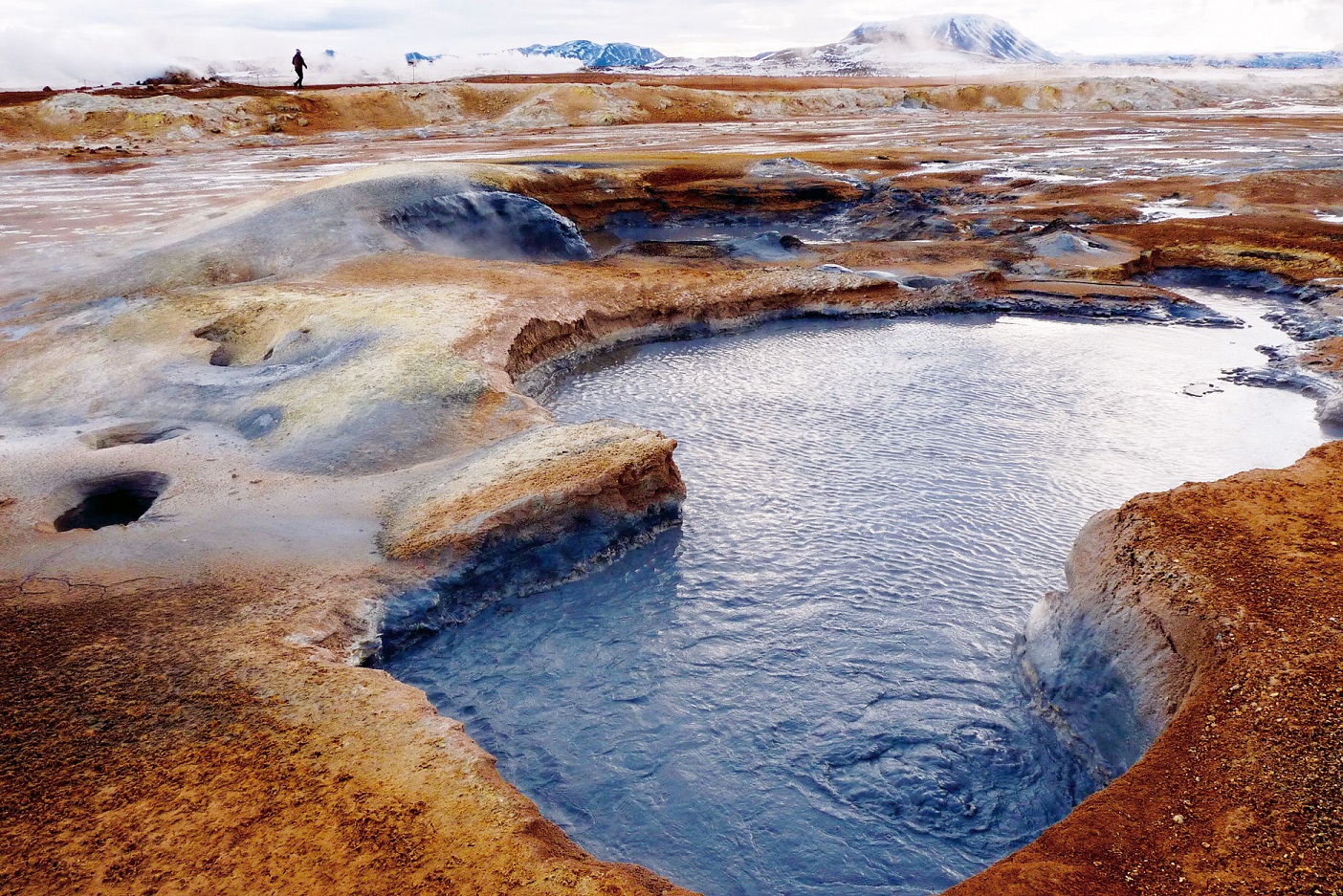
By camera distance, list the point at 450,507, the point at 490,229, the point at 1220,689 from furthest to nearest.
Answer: the point at 490,229 < the point at 450,507 < the point at 1220,689

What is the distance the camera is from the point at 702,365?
55.6 ft

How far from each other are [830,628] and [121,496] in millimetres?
8666

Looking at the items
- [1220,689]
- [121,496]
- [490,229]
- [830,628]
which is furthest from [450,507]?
[490,229]

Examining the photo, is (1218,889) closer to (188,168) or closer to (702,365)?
(702,365)

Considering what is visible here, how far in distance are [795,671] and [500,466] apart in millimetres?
4299

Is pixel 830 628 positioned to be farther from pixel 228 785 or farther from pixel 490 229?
pixel 490 229

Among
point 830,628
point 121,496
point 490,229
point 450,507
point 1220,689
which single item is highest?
point 490,229

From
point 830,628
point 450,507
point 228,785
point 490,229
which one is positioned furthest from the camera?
point 490,229

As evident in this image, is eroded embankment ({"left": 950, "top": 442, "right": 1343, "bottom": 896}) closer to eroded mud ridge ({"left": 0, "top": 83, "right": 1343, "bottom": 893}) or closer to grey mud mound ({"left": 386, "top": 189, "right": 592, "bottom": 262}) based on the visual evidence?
eroded mud ridge ({"left": 0, "top": 83, "right": 1343, "bottom": 893})

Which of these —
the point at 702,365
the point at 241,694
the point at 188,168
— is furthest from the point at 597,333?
the point at 188,168

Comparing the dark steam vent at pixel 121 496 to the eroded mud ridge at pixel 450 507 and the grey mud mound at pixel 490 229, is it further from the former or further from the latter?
the grey mud mound at pixel 490 229

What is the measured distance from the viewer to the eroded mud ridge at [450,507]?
210 inches

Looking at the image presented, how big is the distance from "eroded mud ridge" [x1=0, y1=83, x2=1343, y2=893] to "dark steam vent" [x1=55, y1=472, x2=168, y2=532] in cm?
5

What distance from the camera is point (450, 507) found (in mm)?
9836
